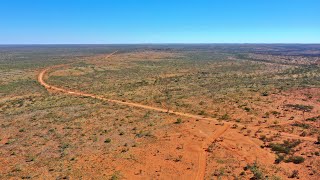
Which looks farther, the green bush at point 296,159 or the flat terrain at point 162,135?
the green bush at point 296,159

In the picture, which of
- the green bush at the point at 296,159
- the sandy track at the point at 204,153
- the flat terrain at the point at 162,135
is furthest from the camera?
the green bush at the point at 296,159

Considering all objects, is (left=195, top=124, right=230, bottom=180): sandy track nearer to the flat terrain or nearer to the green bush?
the flat terrain

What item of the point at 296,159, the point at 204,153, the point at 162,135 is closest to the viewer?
the point at 296,159

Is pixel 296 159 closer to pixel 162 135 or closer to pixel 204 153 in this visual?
pixel 204 153

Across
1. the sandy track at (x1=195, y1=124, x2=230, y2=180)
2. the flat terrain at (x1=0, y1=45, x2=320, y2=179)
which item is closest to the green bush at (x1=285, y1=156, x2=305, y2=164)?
the flat terrain at (x1=0, y1=45, x2=320, y2=179)

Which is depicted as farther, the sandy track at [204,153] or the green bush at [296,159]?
the green bush at [296,159]

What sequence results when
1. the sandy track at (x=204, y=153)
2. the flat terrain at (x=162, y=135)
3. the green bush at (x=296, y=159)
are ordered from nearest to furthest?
the sandy track at (x=204, y=153)
the flat terrain at (x=162, y=135)
the green bush at (x=296, y=159)

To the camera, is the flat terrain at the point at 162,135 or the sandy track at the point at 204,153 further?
the flat terrain at the point at 162,135

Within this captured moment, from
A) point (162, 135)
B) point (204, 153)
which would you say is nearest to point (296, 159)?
point (204, 153)

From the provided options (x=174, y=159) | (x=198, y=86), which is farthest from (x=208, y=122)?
(x=198, y=86)

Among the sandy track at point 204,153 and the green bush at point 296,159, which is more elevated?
the green bush at point 296,159

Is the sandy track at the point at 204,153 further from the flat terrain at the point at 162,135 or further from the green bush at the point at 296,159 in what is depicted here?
the green bush at the point at 296,159

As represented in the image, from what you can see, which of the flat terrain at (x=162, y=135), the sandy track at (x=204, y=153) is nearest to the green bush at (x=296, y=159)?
the flat terrain at (x=162, y=135)
